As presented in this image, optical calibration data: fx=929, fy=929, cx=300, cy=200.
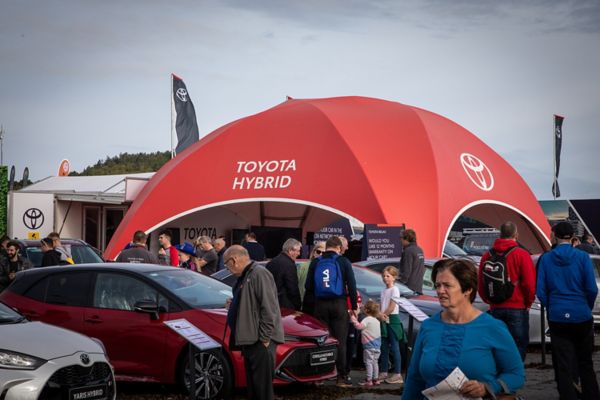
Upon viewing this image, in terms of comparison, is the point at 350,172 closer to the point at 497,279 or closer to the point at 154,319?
the point at 154,319

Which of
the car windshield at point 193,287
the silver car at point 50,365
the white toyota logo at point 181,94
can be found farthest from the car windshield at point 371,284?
the white toyota logo at point 181,94

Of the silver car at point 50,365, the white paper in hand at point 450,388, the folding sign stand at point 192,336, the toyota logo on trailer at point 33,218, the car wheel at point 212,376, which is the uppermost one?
the toyota logo on trailer at point 33,218

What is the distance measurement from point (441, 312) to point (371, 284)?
29.3 feet

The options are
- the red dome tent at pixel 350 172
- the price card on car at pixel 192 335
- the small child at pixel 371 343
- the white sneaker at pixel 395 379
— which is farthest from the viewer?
the red dome tent at pixel 350 172

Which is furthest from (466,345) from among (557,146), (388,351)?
(557,146)

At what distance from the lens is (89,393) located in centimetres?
860

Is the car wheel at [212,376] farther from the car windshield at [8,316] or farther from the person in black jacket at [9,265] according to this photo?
the person in black jacket at [9,265]

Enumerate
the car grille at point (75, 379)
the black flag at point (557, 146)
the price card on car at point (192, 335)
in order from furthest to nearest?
the black flag at point (557, 146) < the car grille at point (75, 379) < the price card on car at point (192, 335)

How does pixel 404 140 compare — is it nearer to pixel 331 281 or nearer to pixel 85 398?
pixel 331 281

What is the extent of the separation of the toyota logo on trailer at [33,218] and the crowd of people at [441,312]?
1221cm

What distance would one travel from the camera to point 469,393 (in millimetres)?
4281

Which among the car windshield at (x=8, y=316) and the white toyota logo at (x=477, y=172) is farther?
the white toyota logo at (x=477, y=172)

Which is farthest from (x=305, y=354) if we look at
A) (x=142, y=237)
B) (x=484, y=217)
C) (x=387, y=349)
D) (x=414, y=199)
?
(x=484, y=217)

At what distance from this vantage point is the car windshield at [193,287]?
10.8 meters
